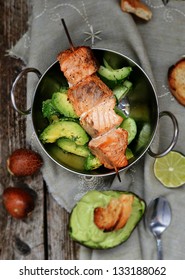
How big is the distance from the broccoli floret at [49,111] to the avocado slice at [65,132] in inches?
1.8

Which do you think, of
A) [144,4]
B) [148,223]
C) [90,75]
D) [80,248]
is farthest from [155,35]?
[80,248]

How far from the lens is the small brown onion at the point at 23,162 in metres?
1.87

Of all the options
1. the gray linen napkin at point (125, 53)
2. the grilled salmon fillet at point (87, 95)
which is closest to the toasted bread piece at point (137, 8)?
the gray linen napkin at point (125, 53)

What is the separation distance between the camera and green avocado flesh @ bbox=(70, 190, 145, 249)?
1.81 metres

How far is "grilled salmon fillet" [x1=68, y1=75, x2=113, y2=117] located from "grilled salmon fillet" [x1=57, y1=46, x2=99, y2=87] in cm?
2

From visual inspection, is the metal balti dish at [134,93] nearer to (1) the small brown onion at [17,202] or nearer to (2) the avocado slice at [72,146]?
(2) the avocado slice at [72,146]

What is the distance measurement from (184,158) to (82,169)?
319mm

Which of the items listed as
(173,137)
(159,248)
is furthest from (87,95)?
(159,248)

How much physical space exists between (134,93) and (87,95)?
23cm

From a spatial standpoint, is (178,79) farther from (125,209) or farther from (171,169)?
(125,209)

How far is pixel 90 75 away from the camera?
1788 millimetres

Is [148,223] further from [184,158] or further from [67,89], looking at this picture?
[67,89]

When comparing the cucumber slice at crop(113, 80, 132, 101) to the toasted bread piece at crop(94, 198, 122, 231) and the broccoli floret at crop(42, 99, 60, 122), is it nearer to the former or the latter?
the broccoli floret at crop(42, 99, 60, 122)

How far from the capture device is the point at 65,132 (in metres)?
1.81
